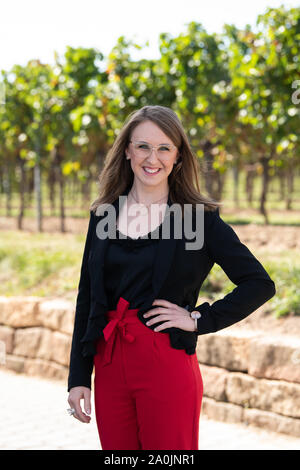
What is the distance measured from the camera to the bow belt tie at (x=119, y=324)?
7.14 ft

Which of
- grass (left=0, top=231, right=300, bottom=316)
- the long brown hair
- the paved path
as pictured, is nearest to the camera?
the long brown hair

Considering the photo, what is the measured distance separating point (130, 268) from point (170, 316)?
0.76 ft

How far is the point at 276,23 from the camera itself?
8484 millimetres

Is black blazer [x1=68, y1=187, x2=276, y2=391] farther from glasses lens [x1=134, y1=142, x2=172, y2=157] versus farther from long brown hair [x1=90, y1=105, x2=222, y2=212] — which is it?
glasses lens [x1=134, y1=142, x2=172, y2=157]

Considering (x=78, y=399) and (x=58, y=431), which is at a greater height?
(x=78, y=399)

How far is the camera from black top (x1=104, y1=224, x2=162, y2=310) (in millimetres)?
2199

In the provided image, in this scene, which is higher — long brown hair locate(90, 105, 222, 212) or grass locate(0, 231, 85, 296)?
long brown hair locate(90, 105, 222, 212)

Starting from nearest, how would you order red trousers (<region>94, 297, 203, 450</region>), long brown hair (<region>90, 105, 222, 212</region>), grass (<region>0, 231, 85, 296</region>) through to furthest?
red trousers (<region>94, 297, 203, 450</region>), long brown hair (<region>90, 105, 222, 212</region>), grass (<region>0, 231, 85, 296</region>)

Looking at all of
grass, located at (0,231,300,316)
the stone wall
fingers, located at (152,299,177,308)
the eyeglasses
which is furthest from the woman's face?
grass, located at (0,231,300,316)

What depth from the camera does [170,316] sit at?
2.16 meters

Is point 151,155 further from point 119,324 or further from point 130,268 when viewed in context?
point 119,324

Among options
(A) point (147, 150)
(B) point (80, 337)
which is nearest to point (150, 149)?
(A) point (147, 150)

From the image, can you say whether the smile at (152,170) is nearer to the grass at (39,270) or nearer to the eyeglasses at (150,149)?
the eyeglasses at (150,149)
